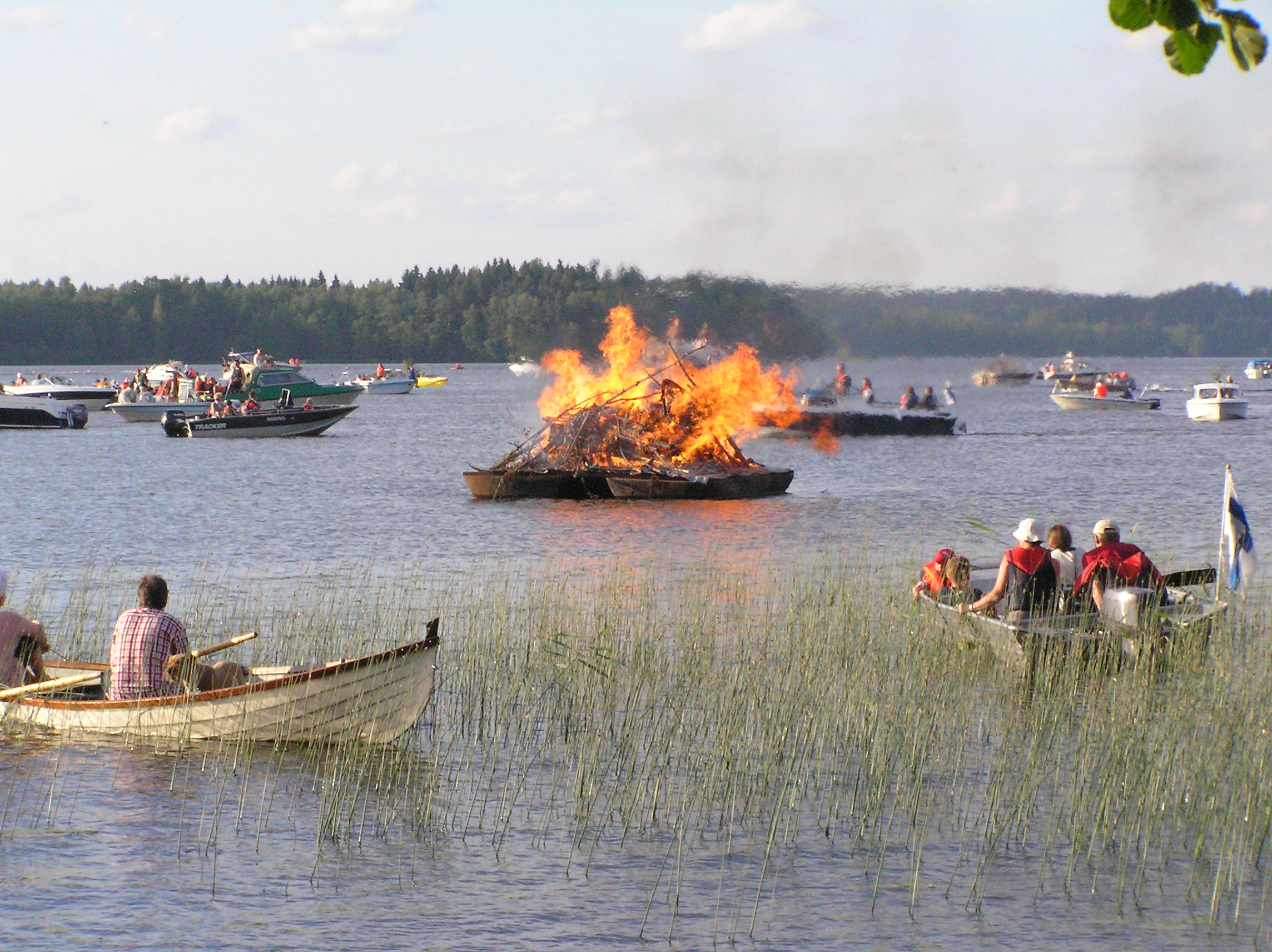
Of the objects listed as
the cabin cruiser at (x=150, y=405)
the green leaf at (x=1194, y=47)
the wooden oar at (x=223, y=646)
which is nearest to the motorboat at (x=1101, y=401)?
the cabin cruiser at (x=150, y=405)

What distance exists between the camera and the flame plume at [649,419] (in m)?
38.4

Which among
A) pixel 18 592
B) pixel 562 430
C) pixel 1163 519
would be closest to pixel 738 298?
pixel 562 430

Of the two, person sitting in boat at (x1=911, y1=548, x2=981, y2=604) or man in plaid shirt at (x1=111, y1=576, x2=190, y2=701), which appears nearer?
man in plaid shirt at (x1=111, y1=576, x2=190, y2=701)

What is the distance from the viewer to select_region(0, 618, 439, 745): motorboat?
1297cm

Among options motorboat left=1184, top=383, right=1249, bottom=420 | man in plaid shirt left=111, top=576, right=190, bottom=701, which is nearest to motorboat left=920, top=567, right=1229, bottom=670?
man in plaid shirt left=111, top=576, right=190, bottom=701

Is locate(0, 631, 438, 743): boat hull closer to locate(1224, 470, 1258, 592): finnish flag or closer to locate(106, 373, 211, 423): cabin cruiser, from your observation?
locate(1224, 470, 1258, 592): finnish flag

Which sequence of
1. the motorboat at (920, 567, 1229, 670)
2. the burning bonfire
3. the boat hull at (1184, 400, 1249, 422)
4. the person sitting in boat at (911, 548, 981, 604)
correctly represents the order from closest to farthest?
the motorboat at (920, 567, 1229, 670), the person sitting in boat at (911, 548, 981, 604), the burning bonfire, the boat hull at (1184, 400, 1249, 422)

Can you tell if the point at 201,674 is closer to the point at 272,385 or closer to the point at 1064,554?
the point at 1064,554

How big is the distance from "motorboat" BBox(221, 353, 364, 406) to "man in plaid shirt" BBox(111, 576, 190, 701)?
199 feet

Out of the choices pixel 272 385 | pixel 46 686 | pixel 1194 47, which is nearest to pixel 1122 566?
pixel 46 686

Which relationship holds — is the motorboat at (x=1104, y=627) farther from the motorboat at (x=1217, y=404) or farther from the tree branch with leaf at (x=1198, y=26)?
the motorboat at (x=1217, y=404)

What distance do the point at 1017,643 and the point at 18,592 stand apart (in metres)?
15.1

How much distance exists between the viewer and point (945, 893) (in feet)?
33.4

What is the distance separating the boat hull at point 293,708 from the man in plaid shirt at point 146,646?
0.18 metres
